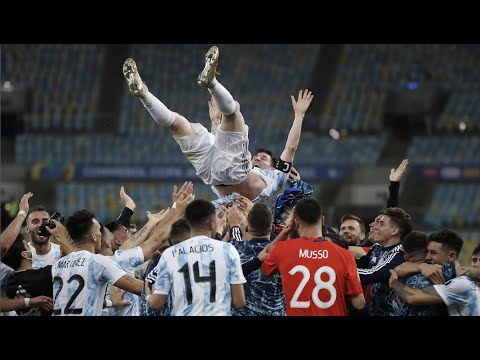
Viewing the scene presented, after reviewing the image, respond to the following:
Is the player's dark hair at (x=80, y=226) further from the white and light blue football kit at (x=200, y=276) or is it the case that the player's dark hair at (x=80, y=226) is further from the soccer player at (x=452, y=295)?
the soccer player at (x=452, y=295)

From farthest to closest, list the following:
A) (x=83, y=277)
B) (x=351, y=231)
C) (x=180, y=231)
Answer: (x=351, y=231), (x=180, y=231), (x=83, y=277)

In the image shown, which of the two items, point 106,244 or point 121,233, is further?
point 121,233

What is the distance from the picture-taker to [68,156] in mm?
23141

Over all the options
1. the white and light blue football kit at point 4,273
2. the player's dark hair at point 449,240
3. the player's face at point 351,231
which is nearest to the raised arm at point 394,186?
the player's face at point 351,231

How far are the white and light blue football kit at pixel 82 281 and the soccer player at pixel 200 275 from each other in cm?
57

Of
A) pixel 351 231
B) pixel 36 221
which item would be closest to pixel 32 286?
pixel 36 221

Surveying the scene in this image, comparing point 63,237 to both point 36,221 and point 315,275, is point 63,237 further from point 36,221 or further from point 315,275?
point 315,275

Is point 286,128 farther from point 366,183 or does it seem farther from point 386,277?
point 386,277

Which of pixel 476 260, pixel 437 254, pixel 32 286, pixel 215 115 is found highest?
pixel 215 115

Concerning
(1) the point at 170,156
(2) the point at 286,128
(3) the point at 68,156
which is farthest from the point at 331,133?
(3) the point at 68,156

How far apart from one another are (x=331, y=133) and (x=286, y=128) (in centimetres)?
125

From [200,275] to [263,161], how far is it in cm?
324

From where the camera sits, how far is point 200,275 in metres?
5.53

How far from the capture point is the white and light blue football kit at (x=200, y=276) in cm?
552
